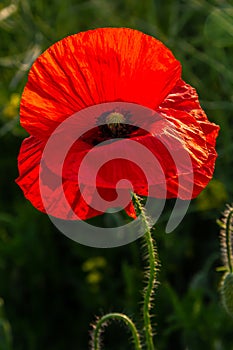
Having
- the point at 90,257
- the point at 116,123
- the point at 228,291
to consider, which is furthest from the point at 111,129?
the point at 90,257

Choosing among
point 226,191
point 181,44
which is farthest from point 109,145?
point 181,44

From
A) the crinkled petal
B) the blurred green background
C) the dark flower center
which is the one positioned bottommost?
the blurred green background

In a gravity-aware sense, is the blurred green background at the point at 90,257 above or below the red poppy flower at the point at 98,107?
below

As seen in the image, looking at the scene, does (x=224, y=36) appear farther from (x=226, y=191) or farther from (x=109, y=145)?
(x=109, y=145)

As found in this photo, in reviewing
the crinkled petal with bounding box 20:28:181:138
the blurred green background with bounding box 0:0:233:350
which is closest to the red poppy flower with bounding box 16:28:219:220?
the crinkled petal with bounding box 20:28:181:138

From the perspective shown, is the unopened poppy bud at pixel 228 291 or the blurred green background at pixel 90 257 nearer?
the unopened poppy bud at pixel 228 291

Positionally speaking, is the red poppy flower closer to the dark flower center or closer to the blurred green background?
the dark flower center

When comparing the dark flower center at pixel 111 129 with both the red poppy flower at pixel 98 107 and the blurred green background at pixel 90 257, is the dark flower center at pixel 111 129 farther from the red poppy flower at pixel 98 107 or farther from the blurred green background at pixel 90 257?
the blurred green background at pixel 90 257

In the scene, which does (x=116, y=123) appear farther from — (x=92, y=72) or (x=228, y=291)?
(x=228, y=291)

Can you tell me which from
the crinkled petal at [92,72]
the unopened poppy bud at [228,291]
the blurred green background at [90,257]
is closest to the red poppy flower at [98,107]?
the crinkled petal at [92,72]
